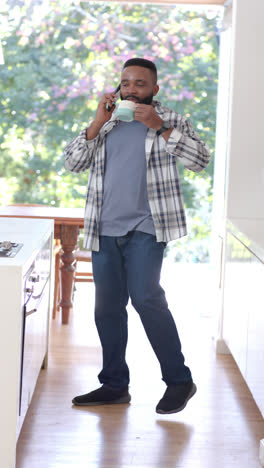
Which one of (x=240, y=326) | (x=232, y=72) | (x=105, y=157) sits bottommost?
(x=240, y=326)

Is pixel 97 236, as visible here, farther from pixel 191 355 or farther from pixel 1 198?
pixel 1 198

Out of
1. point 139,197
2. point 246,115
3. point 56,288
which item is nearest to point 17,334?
point 139,197

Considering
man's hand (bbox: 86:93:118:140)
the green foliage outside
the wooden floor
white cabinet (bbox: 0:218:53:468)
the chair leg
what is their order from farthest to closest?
the green foliage outside, the chair leg, man's hand (bbox: 86:93:118:140), the wooden floor, white cabinet (bbox: 0:218:53:468)

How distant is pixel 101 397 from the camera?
3035 millimetres

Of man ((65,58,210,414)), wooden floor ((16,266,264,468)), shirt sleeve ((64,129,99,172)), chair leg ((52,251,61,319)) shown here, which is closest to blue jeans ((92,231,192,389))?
man ((65,58,210,414))

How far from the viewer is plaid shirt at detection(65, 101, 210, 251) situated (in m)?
2.78

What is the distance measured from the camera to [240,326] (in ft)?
10.8

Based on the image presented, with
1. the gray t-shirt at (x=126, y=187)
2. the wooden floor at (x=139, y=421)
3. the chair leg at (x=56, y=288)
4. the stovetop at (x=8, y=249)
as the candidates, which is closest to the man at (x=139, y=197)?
the gray t-shirt at (x=126, y=187)

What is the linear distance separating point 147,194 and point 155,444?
933 mm

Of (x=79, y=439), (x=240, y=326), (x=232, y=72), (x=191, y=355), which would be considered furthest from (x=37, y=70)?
(x=79, y=439)

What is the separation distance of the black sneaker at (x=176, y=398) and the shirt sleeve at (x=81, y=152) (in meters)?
0.97

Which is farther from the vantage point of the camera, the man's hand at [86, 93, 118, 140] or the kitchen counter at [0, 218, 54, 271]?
the man's hand at [86, 93, 118, 140]

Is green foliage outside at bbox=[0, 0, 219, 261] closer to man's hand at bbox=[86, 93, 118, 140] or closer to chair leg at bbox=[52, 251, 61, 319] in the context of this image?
chair leg at bbox=[52, 251, 61, 319]

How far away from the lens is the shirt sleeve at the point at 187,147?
2.74 metres
